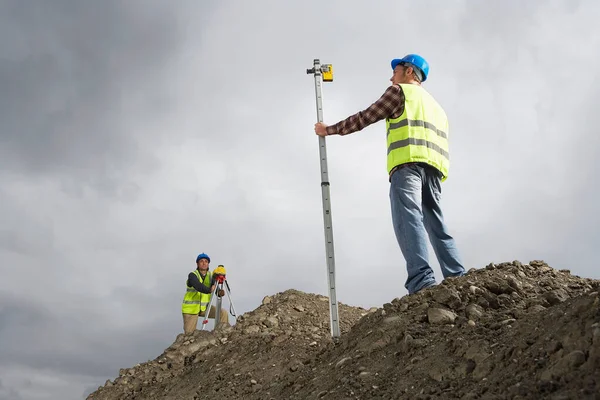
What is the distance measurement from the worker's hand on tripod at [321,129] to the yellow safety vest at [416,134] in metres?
0.70

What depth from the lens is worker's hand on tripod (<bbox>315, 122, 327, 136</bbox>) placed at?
237 inches

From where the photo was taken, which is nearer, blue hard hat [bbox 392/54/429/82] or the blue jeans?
the blue jeans

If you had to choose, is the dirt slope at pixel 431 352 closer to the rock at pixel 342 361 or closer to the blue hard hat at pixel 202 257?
the rock at pixel 342 361

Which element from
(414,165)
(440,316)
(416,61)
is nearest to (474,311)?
(440,316)

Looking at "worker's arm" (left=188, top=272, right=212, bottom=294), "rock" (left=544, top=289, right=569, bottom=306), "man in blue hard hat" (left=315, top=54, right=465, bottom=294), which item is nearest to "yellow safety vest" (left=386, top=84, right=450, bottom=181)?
"man in blue hard hat" (left=315, top=54, right=465, bottom=294)

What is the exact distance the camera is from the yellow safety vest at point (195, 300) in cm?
1055

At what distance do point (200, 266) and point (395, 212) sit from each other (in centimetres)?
613

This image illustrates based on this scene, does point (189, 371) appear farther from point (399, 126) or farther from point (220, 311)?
point (399, 126)

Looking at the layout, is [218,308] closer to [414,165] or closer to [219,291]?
[219,291]

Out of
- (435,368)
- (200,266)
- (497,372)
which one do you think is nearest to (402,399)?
(435,368)

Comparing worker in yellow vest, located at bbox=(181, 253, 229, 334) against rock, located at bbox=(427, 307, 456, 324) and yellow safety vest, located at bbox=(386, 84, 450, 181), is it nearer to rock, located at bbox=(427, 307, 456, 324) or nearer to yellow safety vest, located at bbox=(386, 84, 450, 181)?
yellow safety vest, located at bbox=(386, 84, 450, 181)

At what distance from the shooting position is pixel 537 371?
9.88 feet

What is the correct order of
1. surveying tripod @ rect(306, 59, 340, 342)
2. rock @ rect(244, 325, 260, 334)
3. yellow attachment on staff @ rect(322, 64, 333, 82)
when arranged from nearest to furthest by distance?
surveying tripod @ rect(306, 59, 340, 342), yellow attachment on staff @ rect(322, 64, 333, 82), rock @ rect(244, 325, 260, 334)

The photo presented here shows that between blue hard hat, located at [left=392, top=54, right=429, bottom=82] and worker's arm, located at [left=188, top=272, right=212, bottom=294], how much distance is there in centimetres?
601
